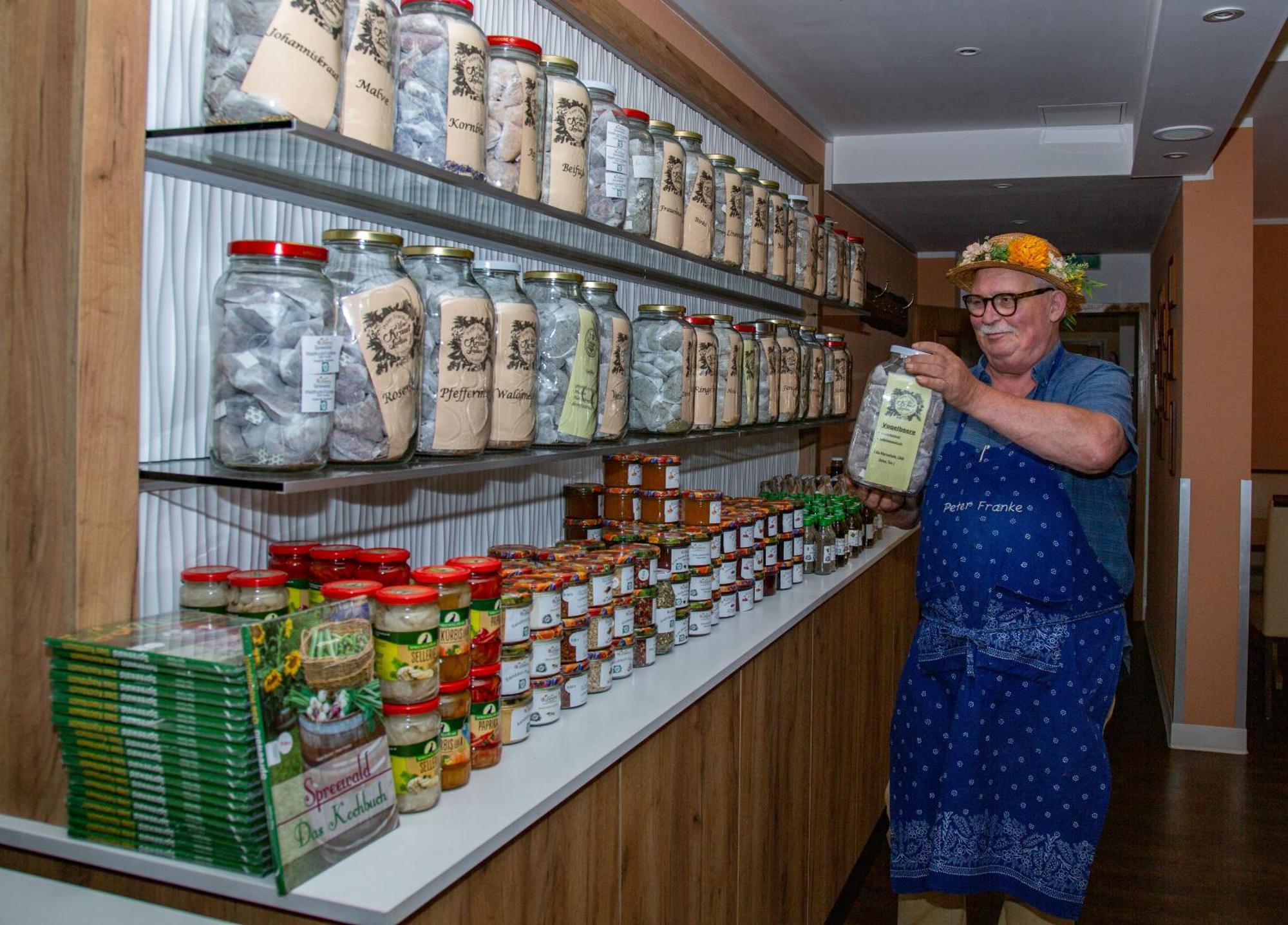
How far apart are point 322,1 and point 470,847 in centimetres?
96

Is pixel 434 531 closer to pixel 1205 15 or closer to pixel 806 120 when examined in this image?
pixel 1205 15

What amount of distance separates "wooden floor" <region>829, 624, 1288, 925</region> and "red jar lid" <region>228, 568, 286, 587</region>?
7.47 feet

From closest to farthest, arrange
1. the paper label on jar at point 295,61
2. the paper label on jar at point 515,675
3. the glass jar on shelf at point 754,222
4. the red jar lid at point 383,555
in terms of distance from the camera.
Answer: the paper label on jar at point 295,61
the red jar lid at point 383,555
the paper label on jar at point 515,675
the glass jar on shelf at point 754,222

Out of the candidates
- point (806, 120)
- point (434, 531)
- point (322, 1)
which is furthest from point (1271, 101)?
point (322, 1)

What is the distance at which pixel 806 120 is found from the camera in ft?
14.4

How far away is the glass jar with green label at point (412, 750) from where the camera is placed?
1251mm

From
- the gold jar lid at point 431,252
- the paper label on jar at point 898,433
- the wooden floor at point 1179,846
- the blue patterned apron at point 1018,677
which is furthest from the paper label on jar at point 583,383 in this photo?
the wooden floor at point 1179,846

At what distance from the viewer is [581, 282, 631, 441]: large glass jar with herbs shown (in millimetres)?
1858

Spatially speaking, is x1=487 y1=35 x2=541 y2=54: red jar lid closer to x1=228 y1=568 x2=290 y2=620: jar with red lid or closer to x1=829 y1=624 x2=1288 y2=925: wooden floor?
x1=228 y1=568 x2=290 y2=620: jar with red lid

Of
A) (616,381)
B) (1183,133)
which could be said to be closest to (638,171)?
(616,381)

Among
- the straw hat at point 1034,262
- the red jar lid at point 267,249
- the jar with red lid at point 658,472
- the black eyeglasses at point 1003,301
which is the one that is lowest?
the jar with red lid at point 658,472

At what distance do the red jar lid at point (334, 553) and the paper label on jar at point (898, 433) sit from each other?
115 centimetres

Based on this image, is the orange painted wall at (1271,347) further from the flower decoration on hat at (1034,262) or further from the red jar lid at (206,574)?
the red jar lid at (206,574)

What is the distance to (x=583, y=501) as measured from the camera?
232cm
